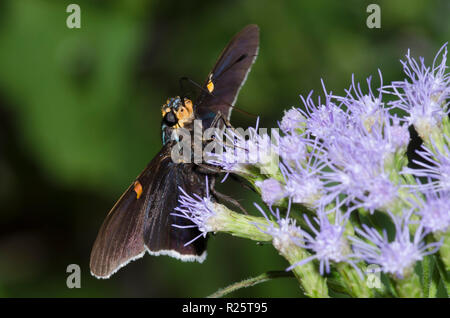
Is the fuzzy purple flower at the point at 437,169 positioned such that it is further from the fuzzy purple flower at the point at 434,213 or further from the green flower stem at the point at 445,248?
the green flower stem at the point at 445,248

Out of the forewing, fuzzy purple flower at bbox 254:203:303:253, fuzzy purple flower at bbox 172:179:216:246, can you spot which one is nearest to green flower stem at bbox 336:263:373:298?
fuzzy purple flower at bbox 254:203:303:253

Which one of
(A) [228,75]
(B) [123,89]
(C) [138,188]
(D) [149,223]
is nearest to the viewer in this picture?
(C) [138,188]

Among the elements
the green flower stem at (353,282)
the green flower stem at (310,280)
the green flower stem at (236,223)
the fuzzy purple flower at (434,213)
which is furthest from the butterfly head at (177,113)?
the fuzzy purple flower at (434,213)

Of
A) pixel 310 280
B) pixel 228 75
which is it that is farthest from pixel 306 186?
pixel 228 75

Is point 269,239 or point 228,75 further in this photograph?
point 228,75

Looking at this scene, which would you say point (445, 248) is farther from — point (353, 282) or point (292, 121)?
point (292, 121)

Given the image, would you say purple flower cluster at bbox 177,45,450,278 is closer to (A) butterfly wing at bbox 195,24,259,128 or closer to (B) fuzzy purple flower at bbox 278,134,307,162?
(B) fuzzy purple flower at bbox 278,134,307,162
